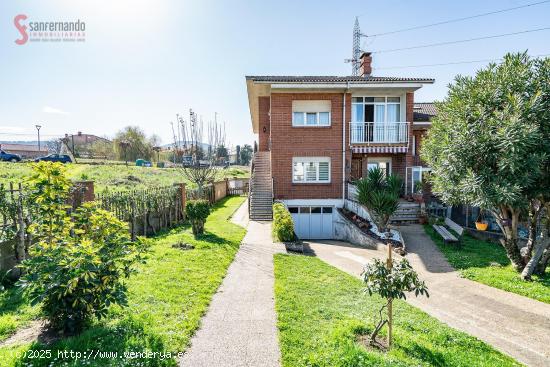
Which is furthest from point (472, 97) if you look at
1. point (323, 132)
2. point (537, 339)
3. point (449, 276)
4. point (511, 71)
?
point (323, 132)

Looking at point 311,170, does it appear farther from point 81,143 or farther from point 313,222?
point 81,143

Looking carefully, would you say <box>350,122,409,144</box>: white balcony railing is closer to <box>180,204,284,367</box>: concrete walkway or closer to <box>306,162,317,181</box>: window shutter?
<box>306,162,317,181</box>: window shutter

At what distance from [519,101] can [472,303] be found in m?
6.05

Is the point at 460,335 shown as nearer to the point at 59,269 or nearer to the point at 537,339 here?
the point at 537,339

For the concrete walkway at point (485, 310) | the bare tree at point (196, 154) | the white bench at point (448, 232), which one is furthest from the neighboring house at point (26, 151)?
the concrete walkway at point (485, 310)

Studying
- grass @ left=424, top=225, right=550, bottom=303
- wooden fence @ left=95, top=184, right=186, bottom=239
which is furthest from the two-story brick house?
grass @ left=424, top=225, right=550, bottom=303

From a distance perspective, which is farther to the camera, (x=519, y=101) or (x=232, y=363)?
(x=519, y=101)

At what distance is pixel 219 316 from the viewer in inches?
239

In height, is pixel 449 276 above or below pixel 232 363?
below

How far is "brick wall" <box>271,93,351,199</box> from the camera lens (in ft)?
61.2

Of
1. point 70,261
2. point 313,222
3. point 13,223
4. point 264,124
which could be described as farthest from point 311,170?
point 70,261

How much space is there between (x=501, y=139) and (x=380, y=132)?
1019cm

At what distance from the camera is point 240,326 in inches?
223

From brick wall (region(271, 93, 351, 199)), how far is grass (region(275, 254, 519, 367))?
36.4 feet
